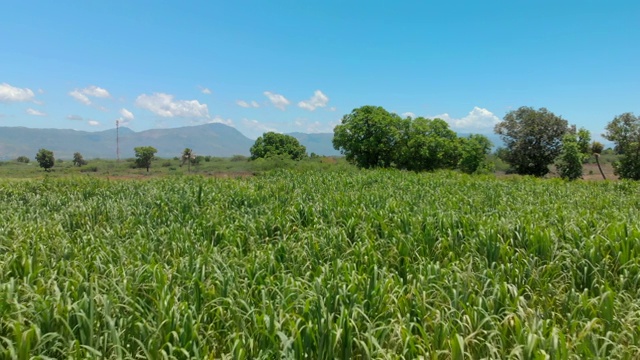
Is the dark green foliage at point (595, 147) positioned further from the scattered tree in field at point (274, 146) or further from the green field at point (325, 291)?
the scattered tree in field at point (274, 146)

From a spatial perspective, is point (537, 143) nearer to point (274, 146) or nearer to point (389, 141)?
point (389, 141)

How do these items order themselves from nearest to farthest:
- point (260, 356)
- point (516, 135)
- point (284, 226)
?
1. point (260, 356)
2. point (284, 226)
3. point (516, 135)

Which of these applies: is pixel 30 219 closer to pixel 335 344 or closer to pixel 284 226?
pixel 284 226

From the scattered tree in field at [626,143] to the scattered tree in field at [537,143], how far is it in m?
5.47

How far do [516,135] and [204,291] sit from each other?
51.9 metres

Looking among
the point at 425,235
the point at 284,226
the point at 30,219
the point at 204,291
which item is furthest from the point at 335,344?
the point at 30,219

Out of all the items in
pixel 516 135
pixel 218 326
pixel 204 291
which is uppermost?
pixel 516 135

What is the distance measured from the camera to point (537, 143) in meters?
46.5

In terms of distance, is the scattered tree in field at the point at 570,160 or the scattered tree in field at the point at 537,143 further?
the scattered tree in field at the point at 537,143

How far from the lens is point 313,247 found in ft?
18.9

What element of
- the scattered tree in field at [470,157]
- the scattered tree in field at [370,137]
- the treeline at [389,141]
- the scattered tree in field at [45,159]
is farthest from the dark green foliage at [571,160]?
the scattered tree in field at [45,159]

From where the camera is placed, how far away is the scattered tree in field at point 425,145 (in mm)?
41219

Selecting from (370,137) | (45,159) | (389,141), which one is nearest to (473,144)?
(389,141)

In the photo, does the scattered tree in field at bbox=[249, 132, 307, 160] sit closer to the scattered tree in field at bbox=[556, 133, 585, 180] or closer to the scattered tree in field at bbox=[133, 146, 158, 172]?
the scattered tree in field at bbox=[133, 146, 158, 172]
